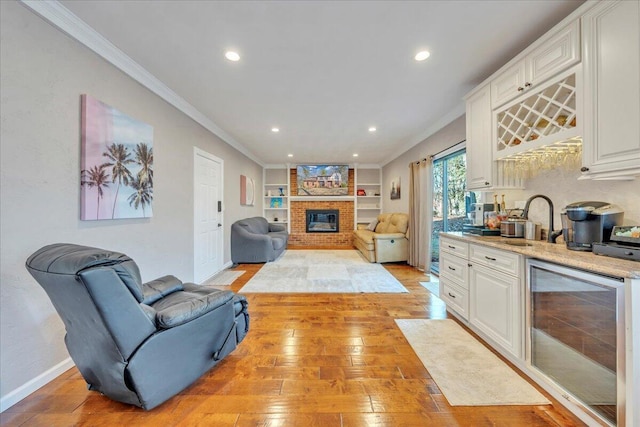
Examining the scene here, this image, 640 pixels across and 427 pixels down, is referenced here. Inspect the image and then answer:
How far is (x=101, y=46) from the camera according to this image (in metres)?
2.02

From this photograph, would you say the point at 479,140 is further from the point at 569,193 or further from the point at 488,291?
the point at 488,291

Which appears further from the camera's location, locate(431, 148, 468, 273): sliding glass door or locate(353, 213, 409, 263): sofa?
locate(353, 213, 409, 263): sofa

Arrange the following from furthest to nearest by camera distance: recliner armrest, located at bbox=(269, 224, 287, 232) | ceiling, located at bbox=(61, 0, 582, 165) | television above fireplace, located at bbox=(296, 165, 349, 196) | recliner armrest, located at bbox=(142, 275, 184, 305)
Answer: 1. television above fireplace, located at bbox=(296, 165, 349, 196)
2. recliner armrest, located at bbox=(269, 224, 287, 232)
3. recliner armrest, located at bbox=(142, 275, 184, 305)
4. ceiling, located at bbox=(61, 0, 582, 165)

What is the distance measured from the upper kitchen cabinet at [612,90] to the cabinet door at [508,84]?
461 mm

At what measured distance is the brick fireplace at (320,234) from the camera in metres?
7.77

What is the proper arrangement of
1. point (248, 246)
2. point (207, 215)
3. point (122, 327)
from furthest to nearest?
point (248, 246) → point (207, 215) → point (122, 327)

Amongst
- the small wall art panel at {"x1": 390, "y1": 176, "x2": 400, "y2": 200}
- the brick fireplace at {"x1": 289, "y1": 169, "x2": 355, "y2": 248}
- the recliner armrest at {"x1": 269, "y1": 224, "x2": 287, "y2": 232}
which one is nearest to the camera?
the small wall art panel at {"x1": 390, "y1": 176, "x2": 400, "y2": 200}

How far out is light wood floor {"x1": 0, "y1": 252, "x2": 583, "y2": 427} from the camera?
1.41 metres

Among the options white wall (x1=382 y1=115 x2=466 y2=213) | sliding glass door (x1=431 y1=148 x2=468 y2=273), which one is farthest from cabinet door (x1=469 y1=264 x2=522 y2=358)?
white wall (x1=382 y1=115 x2=466 y2=213)

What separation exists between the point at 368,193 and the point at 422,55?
5.80 meters

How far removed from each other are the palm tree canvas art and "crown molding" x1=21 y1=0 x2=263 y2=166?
0.44 metres

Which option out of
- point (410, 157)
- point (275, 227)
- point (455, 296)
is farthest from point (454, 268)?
point (275, 227)

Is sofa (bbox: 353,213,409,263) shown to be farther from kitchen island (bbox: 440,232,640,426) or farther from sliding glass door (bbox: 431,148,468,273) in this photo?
kitchen island (bbox: 440,232,640,426)

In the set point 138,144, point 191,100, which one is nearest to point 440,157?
point 191,100
